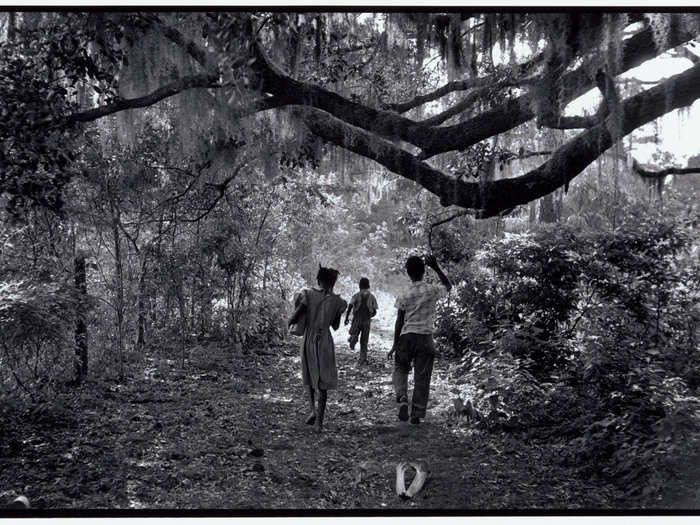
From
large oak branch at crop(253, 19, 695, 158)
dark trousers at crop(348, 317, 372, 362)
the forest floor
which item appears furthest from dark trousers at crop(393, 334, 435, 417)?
dark trousers at crop(348, 317, 372, 362)

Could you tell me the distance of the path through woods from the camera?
3.09m

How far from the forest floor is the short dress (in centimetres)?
45

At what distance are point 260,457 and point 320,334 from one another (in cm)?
100

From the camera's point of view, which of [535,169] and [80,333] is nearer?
[535,169]

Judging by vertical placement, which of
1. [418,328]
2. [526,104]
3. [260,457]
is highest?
[526,104]

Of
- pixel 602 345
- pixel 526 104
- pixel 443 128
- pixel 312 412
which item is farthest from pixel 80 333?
pixel 602 345

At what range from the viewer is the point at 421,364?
4172 millimetres

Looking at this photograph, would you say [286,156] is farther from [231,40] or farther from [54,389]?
[54,389]

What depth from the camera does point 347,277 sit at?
6918 millimetres

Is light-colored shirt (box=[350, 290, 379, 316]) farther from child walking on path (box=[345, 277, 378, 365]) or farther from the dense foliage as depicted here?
the dense foliage

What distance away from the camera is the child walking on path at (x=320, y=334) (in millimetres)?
4152

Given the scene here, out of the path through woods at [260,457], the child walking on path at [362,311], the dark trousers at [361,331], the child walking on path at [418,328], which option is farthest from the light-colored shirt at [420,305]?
the dark trousers at [361,331]

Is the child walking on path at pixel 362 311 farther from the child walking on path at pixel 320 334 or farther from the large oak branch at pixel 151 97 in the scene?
the large oak branch at pixel 151 97

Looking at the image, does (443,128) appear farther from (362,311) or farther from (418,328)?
(362,311)
